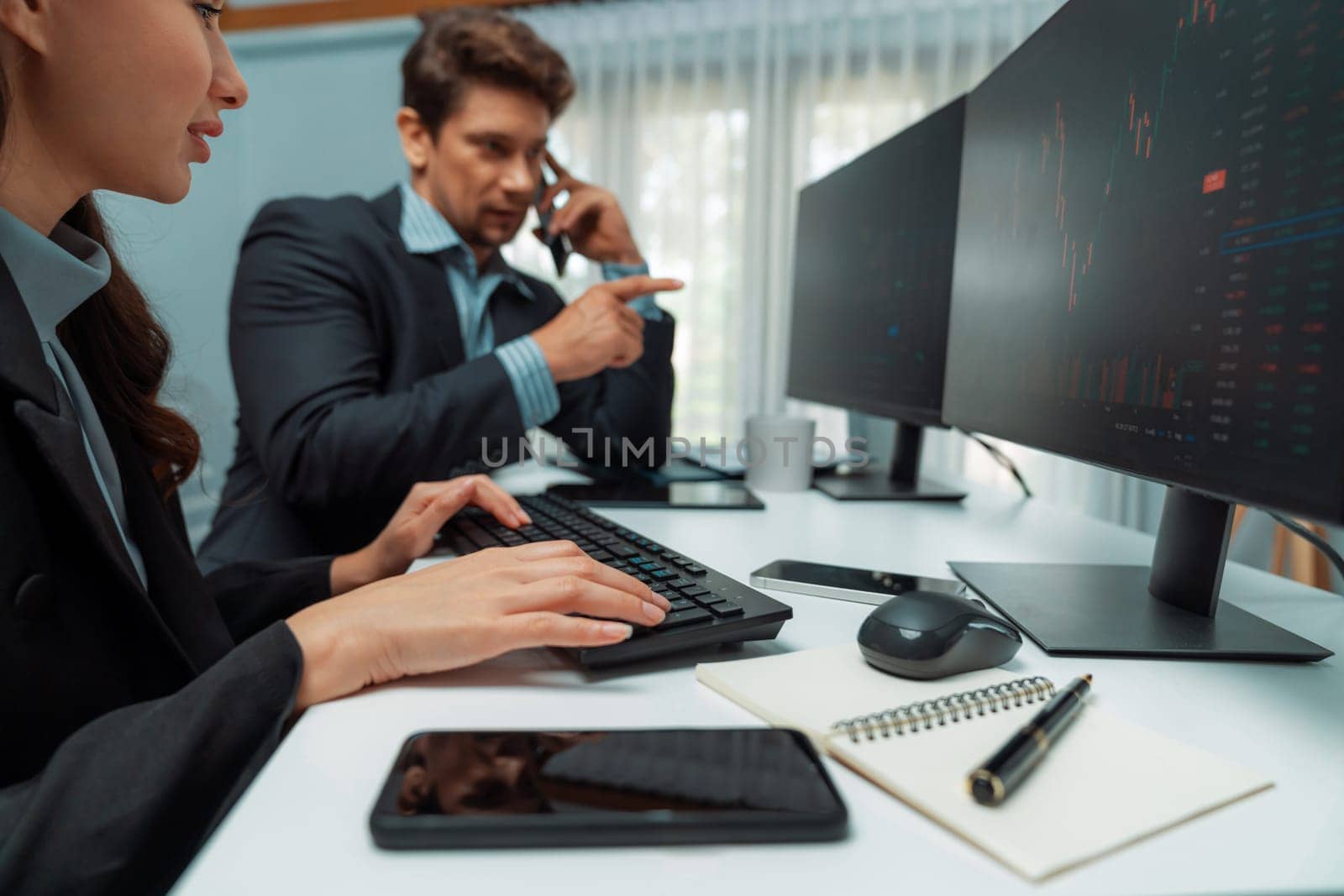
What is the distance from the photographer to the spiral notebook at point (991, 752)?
0.31 m

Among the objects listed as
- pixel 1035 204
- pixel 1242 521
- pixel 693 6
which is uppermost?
pixel 693 6

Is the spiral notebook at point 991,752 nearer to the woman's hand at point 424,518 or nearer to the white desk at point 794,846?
the white desk at point 794,846

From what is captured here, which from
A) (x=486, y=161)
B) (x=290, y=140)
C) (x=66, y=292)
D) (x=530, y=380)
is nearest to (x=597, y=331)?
(x=530, y=380)

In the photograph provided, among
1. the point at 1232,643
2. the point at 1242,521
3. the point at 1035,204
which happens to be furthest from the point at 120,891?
the point at 1242,521

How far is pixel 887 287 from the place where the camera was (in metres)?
1.18

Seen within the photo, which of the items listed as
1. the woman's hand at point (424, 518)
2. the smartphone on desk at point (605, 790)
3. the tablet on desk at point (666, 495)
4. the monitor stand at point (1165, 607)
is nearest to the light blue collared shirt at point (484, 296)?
the tablet on desk at point (666, 495)

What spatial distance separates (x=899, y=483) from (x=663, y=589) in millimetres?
779

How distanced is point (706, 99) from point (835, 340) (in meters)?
1.70

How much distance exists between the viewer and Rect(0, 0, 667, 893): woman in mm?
374

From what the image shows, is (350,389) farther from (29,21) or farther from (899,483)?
(899,483)

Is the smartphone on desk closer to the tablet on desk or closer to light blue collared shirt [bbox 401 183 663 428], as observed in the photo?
the tablet on desk

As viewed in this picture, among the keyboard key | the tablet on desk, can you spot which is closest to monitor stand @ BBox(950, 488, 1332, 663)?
the keyboard key

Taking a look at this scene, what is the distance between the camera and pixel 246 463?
135cm

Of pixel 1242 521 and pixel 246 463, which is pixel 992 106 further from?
pixel 246 463
